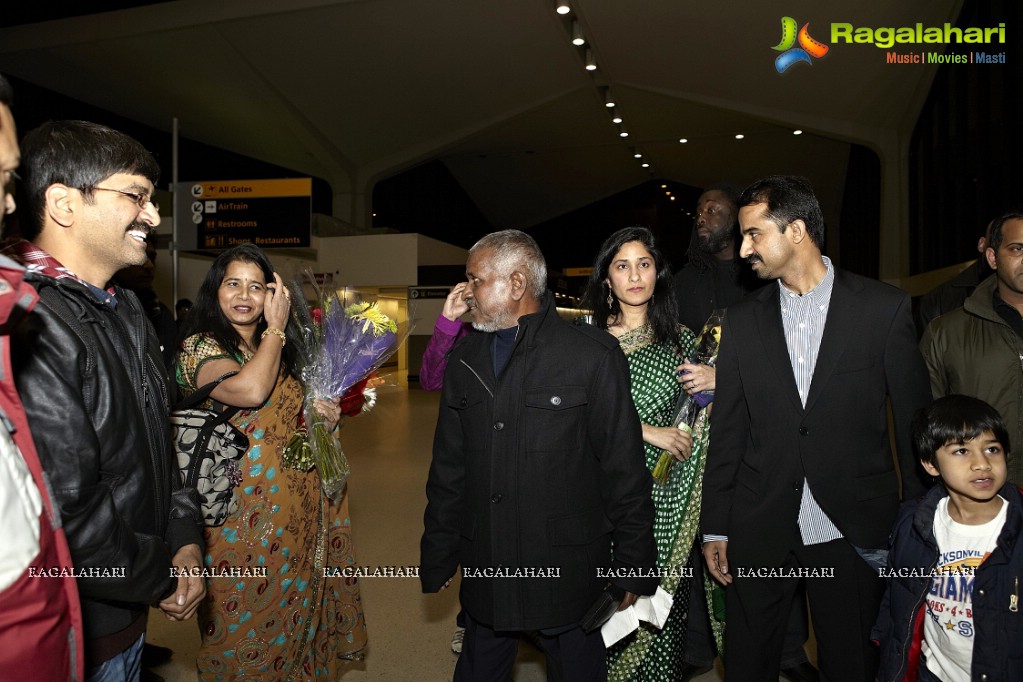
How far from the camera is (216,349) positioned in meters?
2.20

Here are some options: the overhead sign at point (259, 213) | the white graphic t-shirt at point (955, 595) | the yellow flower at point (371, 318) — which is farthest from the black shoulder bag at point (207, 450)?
the overhead sign at point (259, 213)

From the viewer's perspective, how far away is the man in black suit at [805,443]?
1891mm

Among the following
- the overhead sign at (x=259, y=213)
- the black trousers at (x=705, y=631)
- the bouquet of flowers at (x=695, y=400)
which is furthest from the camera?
the overhead sign at (x=259, y=213)

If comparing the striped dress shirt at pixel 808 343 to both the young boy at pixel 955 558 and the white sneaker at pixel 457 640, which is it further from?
the white sneaker at pixel 457 640

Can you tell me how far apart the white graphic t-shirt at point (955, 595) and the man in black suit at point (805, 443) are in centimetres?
15

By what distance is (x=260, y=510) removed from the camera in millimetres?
2201

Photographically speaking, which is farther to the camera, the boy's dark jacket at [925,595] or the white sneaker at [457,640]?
the white sneaker at [457,640]

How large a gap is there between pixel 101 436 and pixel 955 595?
2.11 m

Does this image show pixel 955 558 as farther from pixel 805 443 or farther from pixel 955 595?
pixel 805 443

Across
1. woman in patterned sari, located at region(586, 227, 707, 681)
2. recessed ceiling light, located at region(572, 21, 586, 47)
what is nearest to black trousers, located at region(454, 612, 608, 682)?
woman in patterned sari, located at region(586, 227, 707, 681)

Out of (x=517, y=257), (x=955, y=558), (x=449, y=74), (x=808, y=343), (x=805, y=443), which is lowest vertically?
(x=955, y=558)

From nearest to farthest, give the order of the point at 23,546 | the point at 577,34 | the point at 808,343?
the point at 23,546, the point at 808,343, the point at 577,34

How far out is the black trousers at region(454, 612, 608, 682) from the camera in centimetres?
182

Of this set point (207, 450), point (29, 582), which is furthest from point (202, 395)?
point (29, 582)
